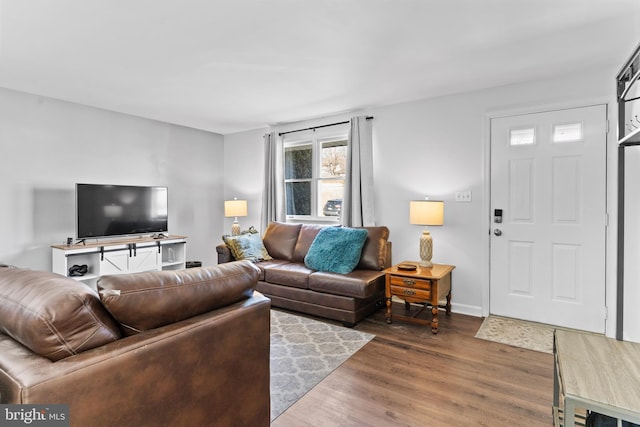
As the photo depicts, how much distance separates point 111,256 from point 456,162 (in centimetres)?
412

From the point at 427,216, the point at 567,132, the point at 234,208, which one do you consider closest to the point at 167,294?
the point at 427,216

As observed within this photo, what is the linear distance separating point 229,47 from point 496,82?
8.43 ft

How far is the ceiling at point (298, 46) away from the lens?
2.10 m

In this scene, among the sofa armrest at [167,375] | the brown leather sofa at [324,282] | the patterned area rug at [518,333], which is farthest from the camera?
the brown leather sofa at [324,282]

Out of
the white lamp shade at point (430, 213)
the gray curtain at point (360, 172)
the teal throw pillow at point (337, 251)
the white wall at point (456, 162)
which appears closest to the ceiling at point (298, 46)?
the white wall at point (456, 162)

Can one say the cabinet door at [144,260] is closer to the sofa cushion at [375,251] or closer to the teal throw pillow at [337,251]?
the teal throw pillow at [337,251]

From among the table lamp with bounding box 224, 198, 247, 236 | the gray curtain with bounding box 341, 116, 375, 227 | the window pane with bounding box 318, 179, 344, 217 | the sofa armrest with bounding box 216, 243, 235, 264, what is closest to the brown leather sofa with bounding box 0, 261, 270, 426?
the sofa armrest with bounding box 216, 243, 235, 264

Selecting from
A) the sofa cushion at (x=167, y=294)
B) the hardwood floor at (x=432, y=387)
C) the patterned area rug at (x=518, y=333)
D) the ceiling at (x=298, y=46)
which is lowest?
the hardwood floor at (x=432, y=387)

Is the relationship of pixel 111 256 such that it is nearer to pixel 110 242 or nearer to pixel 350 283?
pixel 110 242

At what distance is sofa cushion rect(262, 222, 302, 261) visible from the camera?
429 centimetres

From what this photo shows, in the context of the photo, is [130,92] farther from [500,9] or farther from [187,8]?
[500,9]

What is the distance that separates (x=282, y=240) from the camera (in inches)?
172

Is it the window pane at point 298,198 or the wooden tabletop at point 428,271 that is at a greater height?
the window pane at point 298,198

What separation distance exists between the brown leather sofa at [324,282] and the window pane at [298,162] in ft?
3.43
